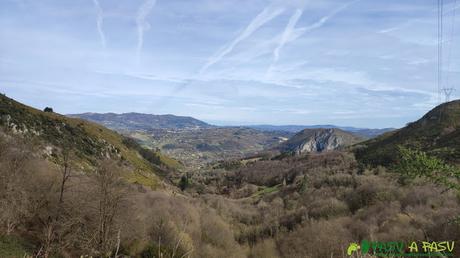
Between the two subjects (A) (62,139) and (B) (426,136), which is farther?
(A) (62,139)

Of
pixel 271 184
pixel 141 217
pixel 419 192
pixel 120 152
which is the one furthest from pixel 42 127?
pixel 419 192

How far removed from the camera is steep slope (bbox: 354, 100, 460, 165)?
116 m

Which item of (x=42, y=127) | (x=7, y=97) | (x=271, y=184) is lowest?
(x=271, y=184)

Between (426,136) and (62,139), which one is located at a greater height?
(426,136)

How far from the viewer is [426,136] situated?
13625 centimetres

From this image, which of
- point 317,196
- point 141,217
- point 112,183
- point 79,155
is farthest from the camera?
point 79,155

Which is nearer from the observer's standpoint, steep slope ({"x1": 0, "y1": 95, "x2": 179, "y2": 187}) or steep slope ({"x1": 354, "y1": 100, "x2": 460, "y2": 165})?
steep slope ({"x1": 0, "y1": 95, "x2": 179, "y2": 187})

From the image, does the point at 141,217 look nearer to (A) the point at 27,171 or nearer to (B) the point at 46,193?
(B) the point at 46,193

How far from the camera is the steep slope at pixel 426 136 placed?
11650 centimetres

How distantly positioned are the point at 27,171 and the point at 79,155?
73833mm

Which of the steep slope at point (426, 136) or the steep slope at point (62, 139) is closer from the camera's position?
the steep slope at point (62, 139)

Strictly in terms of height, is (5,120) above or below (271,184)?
above

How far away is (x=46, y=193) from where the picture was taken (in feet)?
182

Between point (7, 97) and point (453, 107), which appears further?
point (453, 107)
